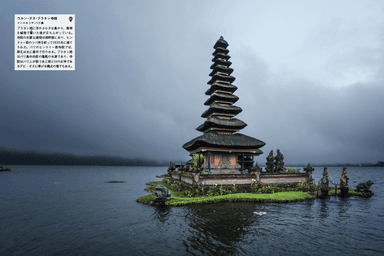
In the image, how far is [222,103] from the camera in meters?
33.8

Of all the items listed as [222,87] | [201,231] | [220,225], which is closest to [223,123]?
[222,87]

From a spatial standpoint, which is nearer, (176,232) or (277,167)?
(176,232)

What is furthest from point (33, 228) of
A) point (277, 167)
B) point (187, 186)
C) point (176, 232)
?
point (277, 167)

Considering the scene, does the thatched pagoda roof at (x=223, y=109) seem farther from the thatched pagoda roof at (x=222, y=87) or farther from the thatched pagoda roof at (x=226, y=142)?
the thatched pagoda roof at (x=226, y=142)

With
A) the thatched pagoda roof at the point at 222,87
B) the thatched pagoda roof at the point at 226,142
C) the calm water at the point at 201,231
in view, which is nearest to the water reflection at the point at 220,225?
the calm water at the point at 201,231

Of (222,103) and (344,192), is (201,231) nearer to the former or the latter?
(344,192)

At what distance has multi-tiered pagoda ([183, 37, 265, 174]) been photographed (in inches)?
1049

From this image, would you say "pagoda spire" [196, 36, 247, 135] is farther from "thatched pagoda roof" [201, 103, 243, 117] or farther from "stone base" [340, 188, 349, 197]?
"stone base" [340, 188, 349, 197]

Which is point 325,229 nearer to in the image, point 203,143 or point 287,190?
point 287,190

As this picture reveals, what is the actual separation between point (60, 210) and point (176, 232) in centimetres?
1586

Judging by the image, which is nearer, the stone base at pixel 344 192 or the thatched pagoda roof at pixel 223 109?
the stone base at pixel 344 192

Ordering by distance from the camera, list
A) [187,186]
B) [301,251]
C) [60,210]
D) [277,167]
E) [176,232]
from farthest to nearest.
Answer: [277,167] < [187,186] < [60,210] < [176,232] < [301,251]

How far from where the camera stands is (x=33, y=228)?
44.0 feet

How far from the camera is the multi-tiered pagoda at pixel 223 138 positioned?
26641mm
